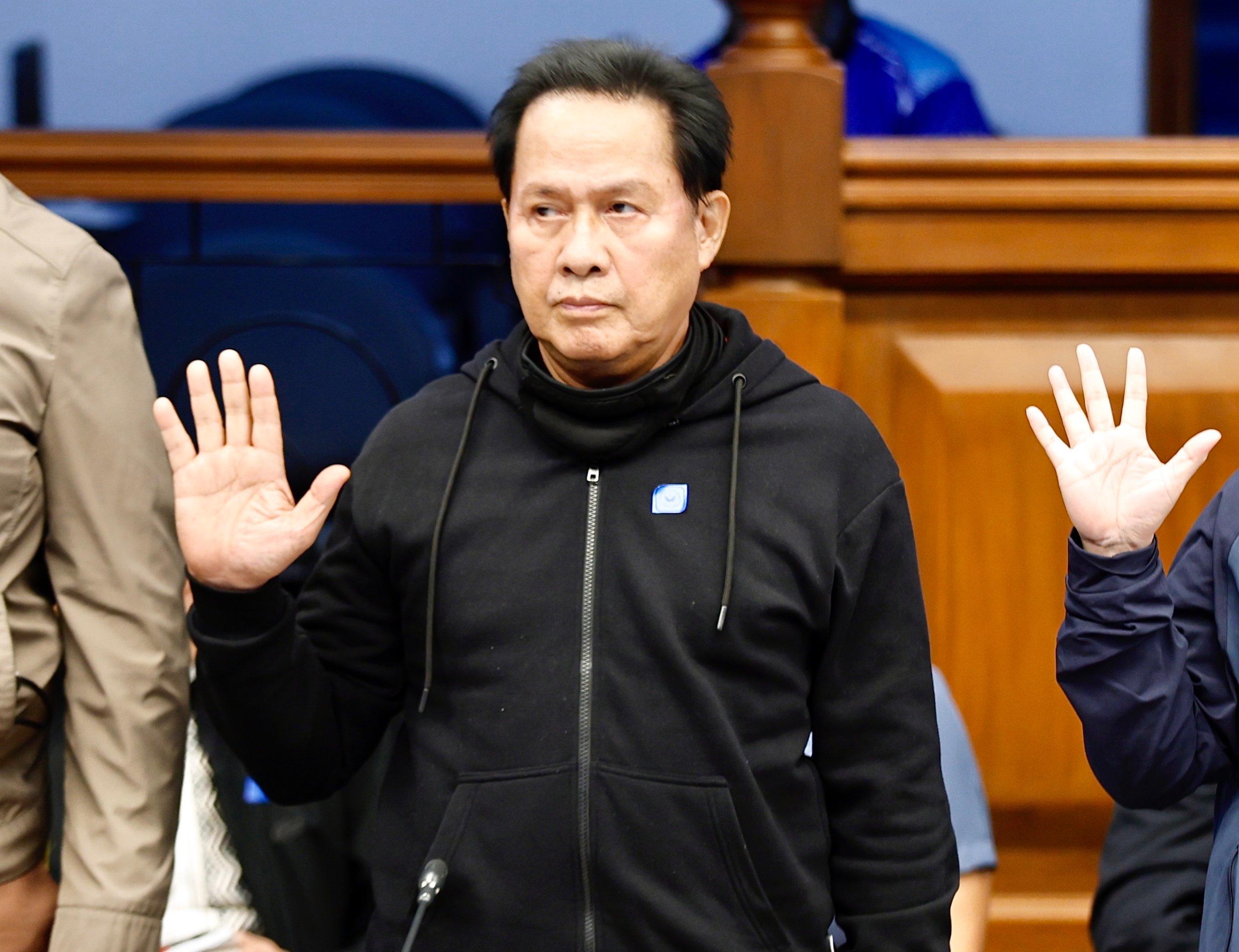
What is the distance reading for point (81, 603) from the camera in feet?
5.16

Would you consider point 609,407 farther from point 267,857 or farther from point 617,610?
point 267,857

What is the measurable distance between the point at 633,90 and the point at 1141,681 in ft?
2.52

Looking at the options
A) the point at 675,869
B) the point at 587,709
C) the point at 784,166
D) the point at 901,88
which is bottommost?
the point at 675,869

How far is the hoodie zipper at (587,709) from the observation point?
150 centimetres

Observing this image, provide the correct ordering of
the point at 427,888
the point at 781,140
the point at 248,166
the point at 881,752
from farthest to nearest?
the point at 248,166, the point at 781,140, the point at 881,752, the point at 427,888

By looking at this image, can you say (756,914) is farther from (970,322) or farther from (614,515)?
(970,322)

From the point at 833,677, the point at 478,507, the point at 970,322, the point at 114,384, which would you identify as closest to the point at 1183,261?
the point at 970,322

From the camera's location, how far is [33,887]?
158 centimetres

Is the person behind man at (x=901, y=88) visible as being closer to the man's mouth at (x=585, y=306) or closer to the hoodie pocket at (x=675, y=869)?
the man's mouth at (x=585, y=306)

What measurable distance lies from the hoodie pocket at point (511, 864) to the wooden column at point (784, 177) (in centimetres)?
94

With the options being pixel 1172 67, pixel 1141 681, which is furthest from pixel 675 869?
pixel 1172 67

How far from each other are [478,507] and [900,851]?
554 millimetres

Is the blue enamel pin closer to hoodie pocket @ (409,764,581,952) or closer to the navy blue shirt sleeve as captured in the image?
hoodie pocket @ (409,764,581,952)

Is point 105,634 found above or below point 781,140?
below
